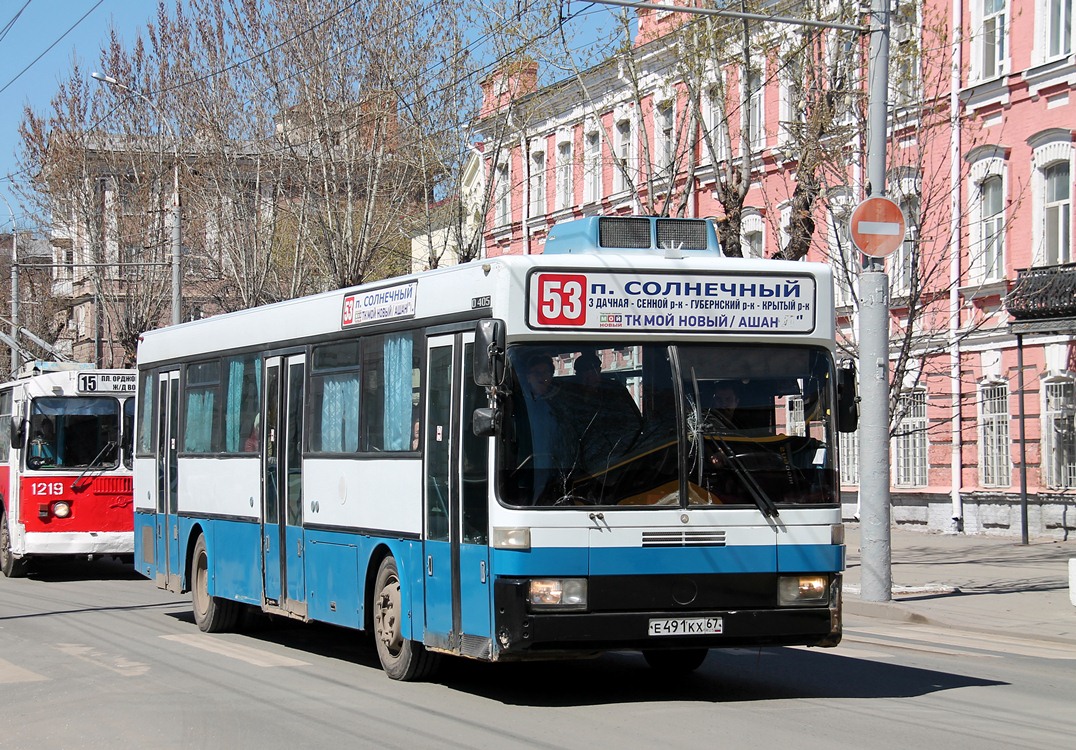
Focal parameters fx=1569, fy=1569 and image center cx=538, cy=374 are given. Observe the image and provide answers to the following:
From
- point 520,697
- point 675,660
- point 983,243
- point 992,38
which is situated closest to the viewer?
point 520,697

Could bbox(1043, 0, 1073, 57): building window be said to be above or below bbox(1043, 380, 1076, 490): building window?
above

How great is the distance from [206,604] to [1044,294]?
671 inches

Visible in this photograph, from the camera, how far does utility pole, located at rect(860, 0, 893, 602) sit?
17141 mm

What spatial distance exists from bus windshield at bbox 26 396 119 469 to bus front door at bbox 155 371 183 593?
5357mm

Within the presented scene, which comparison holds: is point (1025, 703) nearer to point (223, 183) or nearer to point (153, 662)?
point (153, 662)

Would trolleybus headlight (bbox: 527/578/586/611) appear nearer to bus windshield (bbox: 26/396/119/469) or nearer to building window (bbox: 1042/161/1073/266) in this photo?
bus windshield (bbox: 26/396/119/469)

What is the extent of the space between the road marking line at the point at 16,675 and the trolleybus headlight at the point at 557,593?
13.8 ft

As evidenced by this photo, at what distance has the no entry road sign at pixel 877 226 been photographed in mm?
16828

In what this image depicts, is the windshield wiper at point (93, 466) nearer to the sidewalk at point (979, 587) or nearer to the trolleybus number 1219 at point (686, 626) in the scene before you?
the sidewalk at point (979, 587)

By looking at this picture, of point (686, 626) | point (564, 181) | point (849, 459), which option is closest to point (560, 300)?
point (686, 626)

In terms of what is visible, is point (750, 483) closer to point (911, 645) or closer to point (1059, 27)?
point (911, 645)

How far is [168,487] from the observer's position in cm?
1675

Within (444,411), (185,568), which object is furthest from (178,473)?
(444,411)

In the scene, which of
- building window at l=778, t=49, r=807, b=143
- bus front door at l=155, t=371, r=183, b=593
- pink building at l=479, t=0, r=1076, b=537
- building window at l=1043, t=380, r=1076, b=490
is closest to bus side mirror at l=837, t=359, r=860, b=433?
bus front door at l=155, t=371, r=183, b=593
